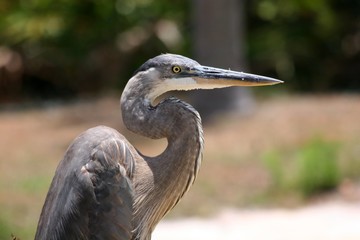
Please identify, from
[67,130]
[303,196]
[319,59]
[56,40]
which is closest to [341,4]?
[319,59]

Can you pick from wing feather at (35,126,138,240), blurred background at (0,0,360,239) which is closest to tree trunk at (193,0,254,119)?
blurred background at (0,0,360,239)

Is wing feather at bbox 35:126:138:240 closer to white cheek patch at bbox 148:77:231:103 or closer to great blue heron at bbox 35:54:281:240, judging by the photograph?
great blue heron at bbox 35:54:281:240

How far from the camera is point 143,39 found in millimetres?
16562

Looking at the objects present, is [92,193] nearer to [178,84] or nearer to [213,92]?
[178,84]

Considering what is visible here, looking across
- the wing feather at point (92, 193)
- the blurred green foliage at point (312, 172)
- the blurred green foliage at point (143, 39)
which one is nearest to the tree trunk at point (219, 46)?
the blurred green foliage at point (312, 172)

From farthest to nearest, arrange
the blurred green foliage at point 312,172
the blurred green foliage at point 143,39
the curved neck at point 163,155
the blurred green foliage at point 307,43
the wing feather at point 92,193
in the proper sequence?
the blurred green foliage at point 143,39, the blurred green foliage at point 307,43, the blurred green foliage at point 312,172, the curved neck at point 163,155, the wing feather at point 92,193

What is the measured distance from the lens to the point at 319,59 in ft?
54.5

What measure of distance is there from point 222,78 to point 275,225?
12.8 ft

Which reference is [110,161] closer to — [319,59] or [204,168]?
[204,168]

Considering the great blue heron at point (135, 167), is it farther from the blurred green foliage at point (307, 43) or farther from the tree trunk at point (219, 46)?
the blurred green foliage at point (307, 43)

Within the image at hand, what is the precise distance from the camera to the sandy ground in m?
8.41

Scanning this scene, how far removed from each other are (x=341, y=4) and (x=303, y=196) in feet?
24.9

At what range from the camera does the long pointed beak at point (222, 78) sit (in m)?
5.10

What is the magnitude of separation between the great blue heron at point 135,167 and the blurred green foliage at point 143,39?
10810 millimetres
